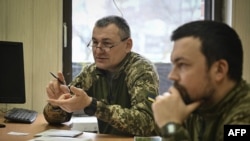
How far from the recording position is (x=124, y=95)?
205cm

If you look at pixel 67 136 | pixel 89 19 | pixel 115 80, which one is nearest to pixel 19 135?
pixel 67 136

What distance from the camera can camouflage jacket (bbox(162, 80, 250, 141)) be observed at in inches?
42.6

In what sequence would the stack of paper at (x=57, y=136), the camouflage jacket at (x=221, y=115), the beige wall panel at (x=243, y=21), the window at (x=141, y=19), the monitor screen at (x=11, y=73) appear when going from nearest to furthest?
the camouflage jacket at (x=221, y=115)
the stack of paper at (x=57, y=136)
the monitor screen at (x=11, y=73)
the window at (x=141, y=19)
the beige wall panel at (x=243, y=21)

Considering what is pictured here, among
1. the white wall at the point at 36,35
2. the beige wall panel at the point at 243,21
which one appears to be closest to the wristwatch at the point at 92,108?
the white wall at the point at 36,35

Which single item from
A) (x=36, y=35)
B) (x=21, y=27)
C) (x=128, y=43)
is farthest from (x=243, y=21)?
(x=21, y=27)

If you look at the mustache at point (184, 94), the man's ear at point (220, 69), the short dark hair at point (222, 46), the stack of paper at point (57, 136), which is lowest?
the stack of paper at point (57, 136)

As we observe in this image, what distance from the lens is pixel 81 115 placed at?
9.72ft

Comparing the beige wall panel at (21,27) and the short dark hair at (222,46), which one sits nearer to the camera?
the short dark hair at (222,46)

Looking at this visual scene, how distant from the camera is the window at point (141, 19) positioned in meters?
2.93

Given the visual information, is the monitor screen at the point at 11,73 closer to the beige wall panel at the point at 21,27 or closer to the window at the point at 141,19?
the beige wall panel at the point at 21,27

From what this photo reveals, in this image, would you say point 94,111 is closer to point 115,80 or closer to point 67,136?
point 67,136

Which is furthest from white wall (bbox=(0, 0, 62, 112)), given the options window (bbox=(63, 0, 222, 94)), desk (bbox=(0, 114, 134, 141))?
desk (bbox=(0, 114, 134, 141))

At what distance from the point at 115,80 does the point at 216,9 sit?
5.29 feet

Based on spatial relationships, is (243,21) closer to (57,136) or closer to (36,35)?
(36,35)
